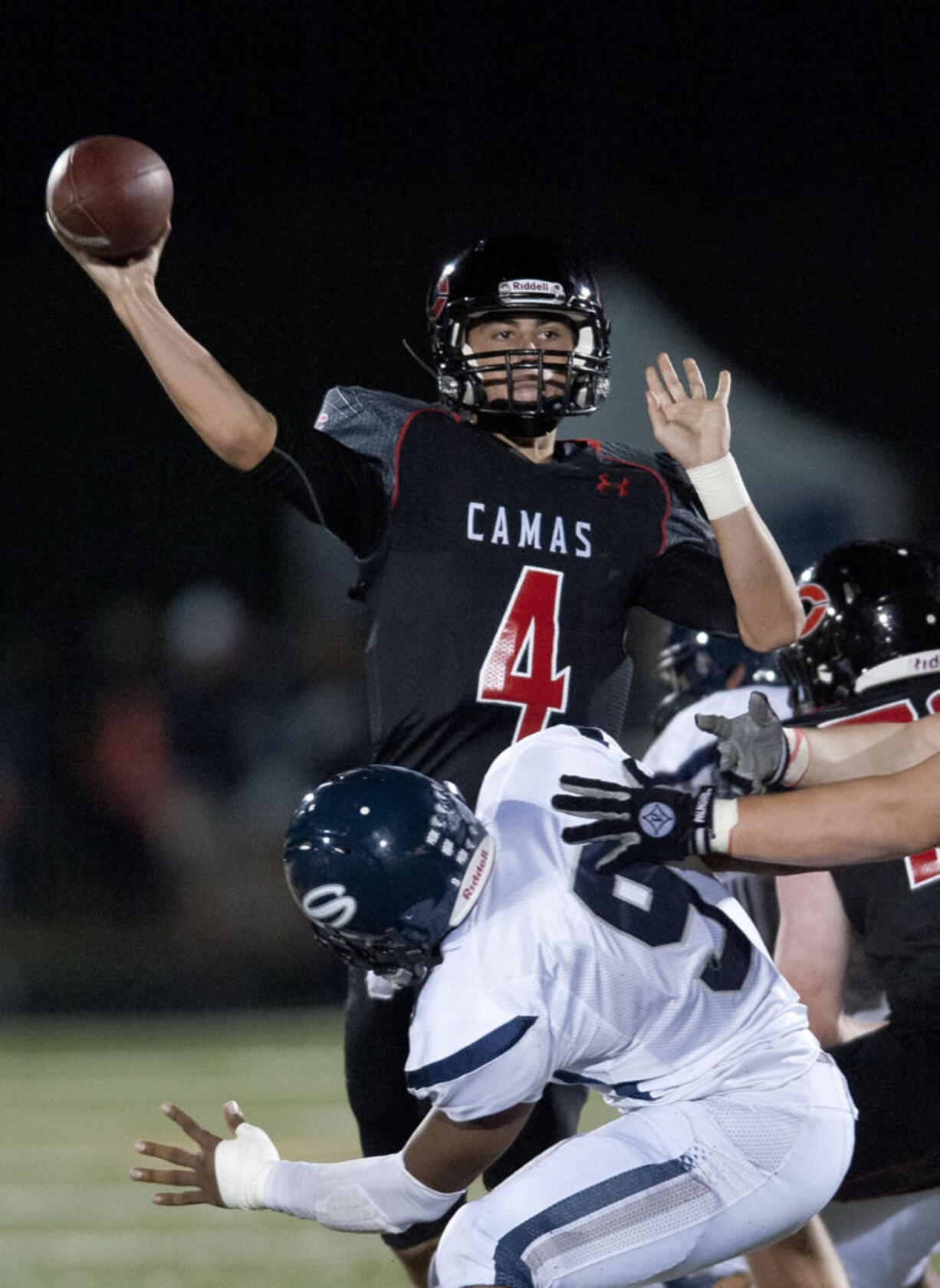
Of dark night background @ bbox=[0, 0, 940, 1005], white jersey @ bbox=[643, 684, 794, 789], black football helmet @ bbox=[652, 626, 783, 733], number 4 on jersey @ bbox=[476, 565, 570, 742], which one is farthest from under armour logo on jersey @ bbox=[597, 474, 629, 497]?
dark night background @ bbox=[0, 0, 940, 1005]

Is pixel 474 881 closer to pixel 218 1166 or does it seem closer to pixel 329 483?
pixel 218 1166

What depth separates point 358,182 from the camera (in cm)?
1170

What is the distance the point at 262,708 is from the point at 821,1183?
24.1 ft

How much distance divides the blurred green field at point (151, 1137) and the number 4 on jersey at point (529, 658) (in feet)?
5.93

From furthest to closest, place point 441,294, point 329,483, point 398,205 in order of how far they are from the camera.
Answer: point 398,205
point 441,294
point 329,483

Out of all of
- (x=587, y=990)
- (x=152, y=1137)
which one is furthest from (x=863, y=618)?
(x=152, y=1137)

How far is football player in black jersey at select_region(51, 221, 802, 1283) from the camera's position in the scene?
3072mm

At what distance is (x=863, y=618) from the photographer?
3.69 metres

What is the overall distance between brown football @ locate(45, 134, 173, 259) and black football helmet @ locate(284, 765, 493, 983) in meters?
1.19

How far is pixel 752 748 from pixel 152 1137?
3.94 m

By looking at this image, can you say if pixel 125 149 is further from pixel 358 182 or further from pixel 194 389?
pixel 358 182

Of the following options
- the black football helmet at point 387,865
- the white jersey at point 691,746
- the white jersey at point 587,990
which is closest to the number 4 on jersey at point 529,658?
the white jersey at point 587,990

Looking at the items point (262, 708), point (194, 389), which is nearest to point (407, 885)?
point (194, 389)

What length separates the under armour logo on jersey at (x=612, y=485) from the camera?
323 centimetres
